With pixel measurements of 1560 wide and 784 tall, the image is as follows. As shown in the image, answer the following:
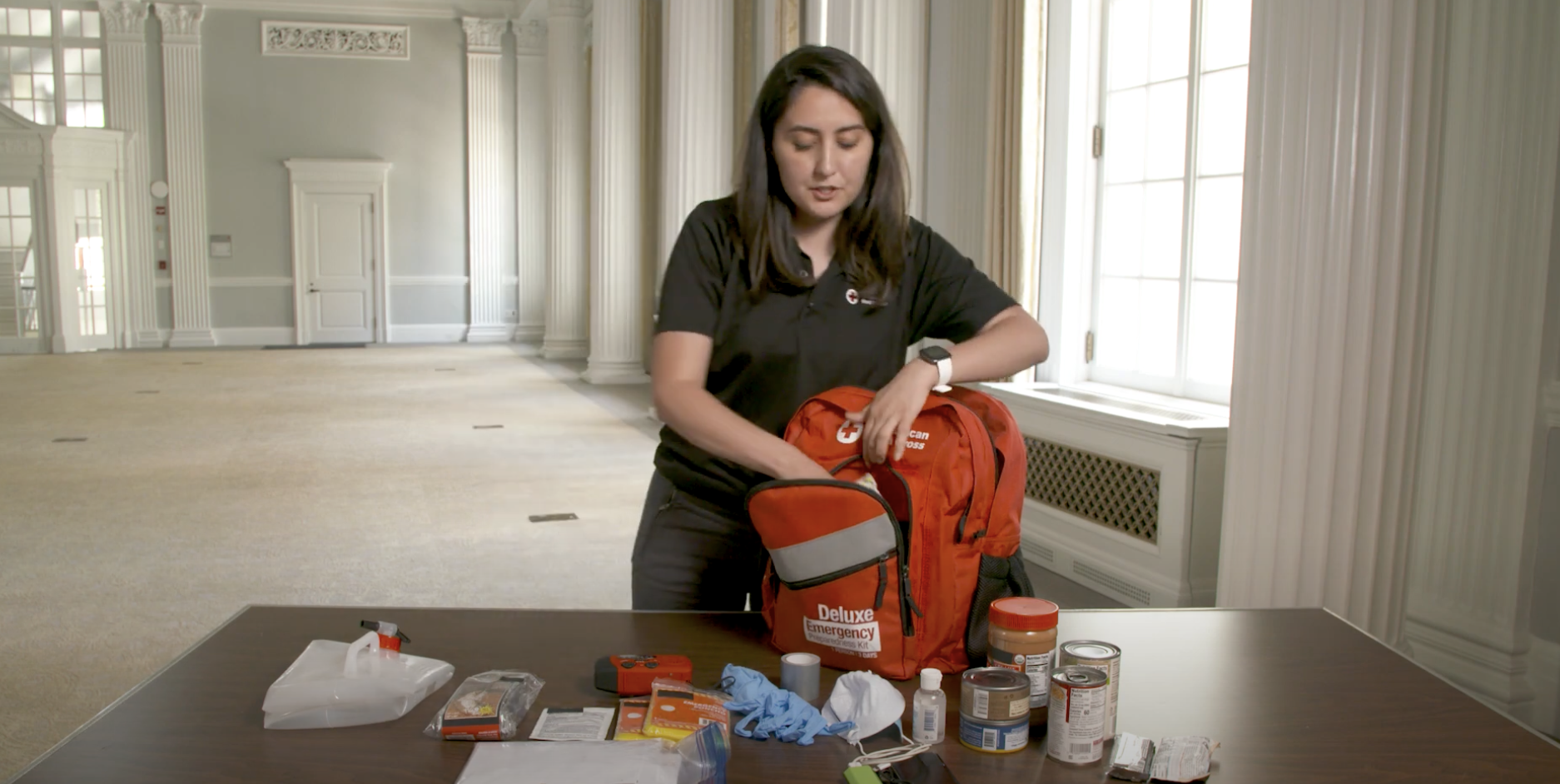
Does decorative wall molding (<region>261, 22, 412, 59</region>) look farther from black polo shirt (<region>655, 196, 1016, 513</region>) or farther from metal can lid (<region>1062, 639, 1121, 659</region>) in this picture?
metal can lid (<region>1062, 639, 1121, 659</region>)

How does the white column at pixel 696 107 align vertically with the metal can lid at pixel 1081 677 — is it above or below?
above

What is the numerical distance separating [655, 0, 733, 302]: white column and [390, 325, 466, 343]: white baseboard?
8.34 meters

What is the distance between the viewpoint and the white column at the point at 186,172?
14156mm

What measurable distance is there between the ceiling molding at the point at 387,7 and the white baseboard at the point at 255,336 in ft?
12.5

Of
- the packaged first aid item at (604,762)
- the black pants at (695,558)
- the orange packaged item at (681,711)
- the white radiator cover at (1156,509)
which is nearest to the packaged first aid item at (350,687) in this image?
the packaged first aid item at (604,762)

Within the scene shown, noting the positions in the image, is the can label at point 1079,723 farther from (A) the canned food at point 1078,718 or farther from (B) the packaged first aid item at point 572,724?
(B) the packaged first aid item at point 572,724

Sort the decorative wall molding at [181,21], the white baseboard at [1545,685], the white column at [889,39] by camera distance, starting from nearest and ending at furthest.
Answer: the white baseboard at [1545,685], the white column at [889,39], the decorative wall molding at [181,21]

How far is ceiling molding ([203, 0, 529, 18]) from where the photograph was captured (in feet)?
47.1

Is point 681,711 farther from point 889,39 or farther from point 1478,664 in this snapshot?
point 889,39

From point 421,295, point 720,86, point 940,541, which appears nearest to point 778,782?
point 940,541

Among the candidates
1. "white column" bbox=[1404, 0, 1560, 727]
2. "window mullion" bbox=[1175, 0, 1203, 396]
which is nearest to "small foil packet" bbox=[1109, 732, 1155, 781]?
"white column" bbox=[1404, 0, 1560, 727]

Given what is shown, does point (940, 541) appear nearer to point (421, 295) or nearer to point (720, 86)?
point (720, 86)

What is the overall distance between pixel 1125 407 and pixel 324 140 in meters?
12.9

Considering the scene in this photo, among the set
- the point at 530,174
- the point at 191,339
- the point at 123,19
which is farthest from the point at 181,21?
the point at 530,174
